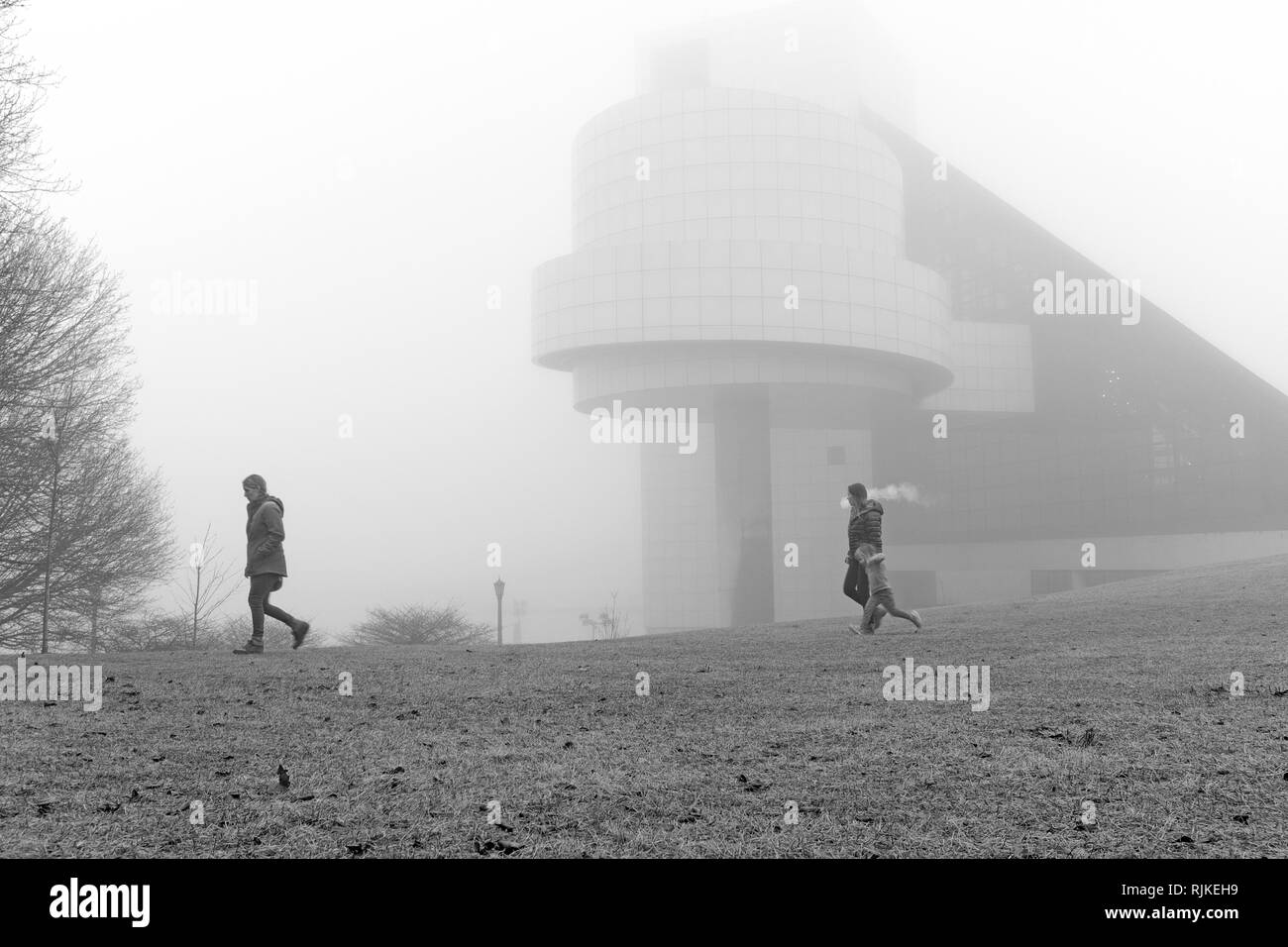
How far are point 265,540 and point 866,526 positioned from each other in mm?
8111

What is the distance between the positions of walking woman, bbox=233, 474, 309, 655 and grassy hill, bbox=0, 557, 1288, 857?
1833 mm

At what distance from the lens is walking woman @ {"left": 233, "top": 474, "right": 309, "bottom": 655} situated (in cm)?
1429

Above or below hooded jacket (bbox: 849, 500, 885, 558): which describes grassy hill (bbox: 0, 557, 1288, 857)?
below

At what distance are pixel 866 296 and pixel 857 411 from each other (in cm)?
1171

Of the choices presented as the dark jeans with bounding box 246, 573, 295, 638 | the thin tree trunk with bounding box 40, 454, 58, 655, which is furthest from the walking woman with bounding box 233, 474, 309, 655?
the thin tree trunk with bounding box 40, 454, 58, 655

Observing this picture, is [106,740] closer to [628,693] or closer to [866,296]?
[628,693]

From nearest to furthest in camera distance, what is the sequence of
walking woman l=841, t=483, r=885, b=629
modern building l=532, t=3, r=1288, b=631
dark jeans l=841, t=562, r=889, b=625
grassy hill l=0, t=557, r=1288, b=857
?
1. grassy hill l=0, t=557, r=1288, b=857
2. walking woman l=841, t=483, r=885, b=629
3. dark jeans l=841, t=562, r=889, b=625
4. modern building l=532, t=3, r=1288, b=631

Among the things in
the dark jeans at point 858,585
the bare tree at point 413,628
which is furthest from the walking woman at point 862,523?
the bare tree at point 413,628

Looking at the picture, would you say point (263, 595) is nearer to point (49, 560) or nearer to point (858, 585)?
point (858, 585)

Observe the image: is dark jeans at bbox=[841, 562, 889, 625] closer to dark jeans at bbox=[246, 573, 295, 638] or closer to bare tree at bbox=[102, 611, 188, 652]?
dark jeans at bbox=[246, 573, 295, 638]

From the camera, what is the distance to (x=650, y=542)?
79.3 meters

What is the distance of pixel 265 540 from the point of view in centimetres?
1437

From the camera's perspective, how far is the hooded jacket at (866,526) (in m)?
15.2
